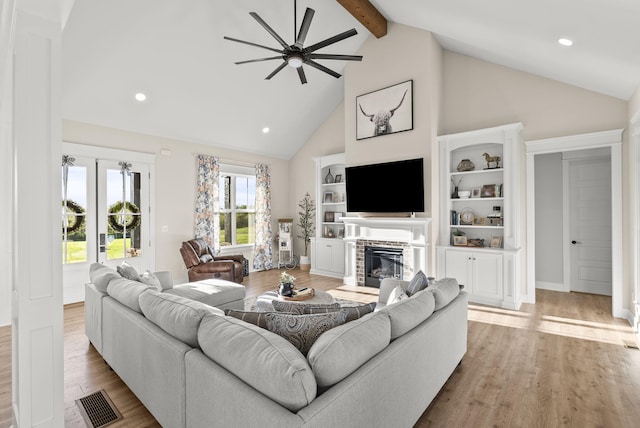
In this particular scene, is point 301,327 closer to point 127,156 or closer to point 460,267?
point 460,267

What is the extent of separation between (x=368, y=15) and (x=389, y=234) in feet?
12.0

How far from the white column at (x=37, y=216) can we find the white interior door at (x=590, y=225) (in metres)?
7.03

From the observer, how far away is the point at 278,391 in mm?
1302

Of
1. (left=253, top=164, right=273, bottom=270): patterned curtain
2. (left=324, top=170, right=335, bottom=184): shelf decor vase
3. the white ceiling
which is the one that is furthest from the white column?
(left=324, top=170, right=335, bottom=184): shelf decor vase

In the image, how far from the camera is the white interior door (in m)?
5.32

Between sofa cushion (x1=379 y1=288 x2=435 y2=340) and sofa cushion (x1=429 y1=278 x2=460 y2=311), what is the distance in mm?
136

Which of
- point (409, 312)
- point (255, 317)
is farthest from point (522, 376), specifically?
point (255, 317)

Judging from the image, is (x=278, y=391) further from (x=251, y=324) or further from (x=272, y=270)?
(x=272, y=270)

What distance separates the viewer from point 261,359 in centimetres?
140

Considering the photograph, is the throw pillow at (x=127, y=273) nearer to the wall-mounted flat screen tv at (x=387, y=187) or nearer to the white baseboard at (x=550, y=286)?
the wall-mounted flat screen tv at (x=387, y=187)

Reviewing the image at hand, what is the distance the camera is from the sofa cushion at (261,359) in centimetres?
129

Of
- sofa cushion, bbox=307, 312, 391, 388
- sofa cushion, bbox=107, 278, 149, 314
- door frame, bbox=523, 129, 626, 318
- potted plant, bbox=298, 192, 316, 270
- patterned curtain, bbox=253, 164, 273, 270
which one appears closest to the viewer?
sofa cushion, bbox=307, 312, 391, 388

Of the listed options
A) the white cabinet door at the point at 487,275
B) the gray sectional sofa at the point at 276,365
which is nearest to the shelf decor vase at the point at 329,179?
the white cabinet door at the point at 487,275

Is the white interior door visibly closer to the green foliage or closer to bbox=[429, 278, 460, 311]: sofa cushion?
bbox=[429, 278, 460, 311]: sofa cushion
